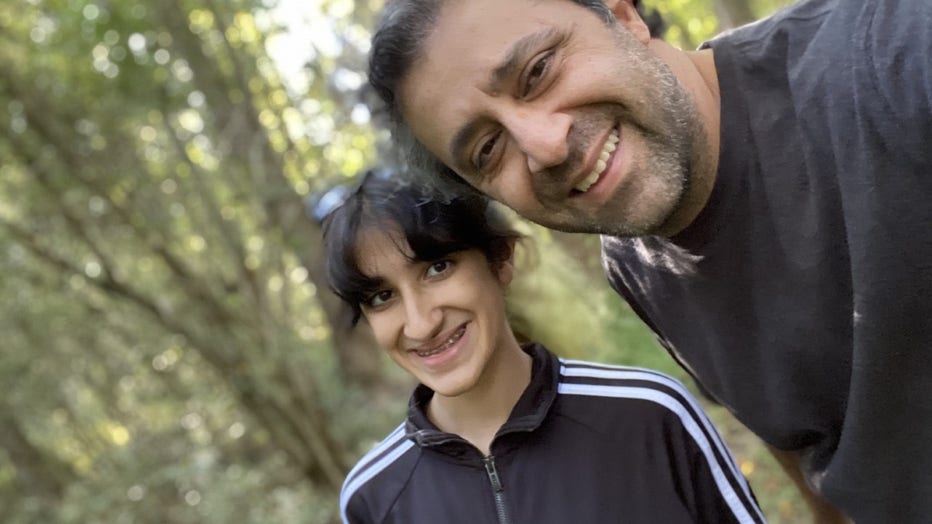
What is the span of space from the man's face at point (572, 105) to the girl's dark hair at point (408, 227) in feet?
1.18

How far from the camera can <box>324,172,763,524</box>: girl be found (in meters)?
1.97

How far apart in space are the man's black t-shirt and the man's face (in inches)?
4.5

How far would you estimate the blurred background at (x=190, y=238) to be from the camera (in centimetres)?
586

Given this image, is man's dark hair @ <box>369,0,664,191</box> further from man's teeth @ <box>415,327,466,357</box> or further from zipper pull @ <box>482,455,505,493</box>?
zipper pull @ <box>482,455,505,493</box>

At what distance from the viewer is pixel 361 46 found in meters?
2.39

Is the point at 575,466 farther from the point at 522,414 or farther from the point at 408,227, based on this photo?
the point at 408,227

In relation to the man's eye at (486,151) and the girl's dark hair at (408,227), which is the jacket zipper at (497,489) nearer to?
the girl's dark hair at (408,227)

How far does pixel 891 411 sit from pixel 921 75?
1.99 ft

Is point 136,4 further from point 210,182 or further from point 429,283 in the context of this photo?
point 429,283

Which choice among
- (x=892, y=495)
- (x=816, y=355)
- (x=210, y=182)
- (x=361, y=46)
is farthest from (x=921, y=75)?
(x=210, y=182)

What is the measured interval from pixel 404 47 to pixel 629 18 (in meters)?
0.51

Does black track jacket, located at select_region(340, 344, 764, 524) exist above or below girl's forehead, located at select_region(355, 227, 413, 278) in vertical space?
below

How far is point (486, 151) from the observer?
1.85 m

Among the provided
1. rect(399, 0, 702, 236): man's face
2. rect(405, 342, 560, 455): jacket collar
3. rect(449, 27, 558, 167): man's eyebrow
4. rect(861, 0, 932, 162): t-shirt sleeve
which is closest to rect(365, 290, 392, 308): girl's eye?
rect(405, 342, 560, 455): jacket collar
